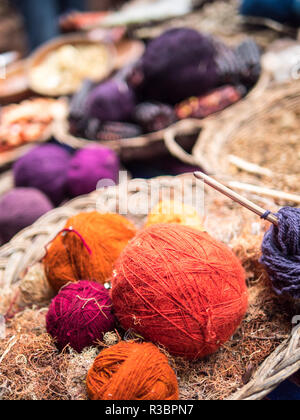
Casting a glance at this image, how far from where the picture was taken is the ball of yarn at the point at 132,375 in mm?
582

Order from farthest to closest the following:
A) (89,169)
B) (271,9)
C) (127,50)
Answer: (127,50) < (271,9) < (89,169)

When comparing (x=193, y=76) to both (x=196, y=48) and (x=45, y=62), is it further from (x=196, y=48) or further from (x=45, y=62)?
(x=45, y=62)

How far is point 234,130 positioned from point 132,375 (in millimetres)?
980

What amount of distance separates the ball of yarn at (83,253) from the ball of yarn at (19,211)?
48 centimetres

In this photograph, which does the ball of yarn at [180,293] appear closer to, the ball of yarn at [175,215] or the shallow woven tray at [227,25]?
the ball of yarn at [175,215]

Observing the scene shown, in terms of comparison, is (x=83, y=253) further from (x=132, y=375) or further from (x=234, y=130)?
(x=234, y=130)

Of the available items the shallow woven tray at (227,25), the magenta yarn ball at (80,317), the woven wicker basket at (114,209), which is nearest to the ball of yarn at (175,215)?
the woven wicker basket at (114,209)

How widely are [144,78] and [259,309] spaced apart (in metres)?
1.11

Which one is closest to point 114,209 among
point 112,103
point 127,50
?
point 112,103

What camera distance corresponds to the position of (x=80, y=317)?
693 mm

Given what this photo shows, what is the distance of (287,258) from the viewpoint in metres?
0.69
